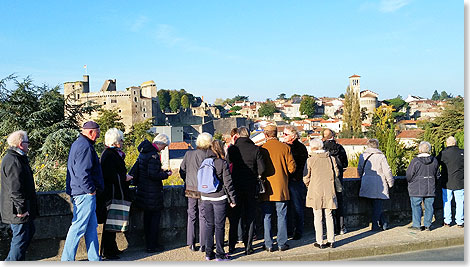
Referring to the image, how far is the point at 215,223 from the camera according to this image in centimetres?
554

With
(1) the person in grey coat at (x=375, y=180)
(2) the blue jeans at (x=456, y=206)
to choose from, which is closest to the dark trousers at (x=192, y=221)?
(1) the person in grey coat at (x=375, y=180)

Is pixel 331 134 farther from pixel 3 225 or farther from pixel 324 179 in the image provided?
pixel 3 225

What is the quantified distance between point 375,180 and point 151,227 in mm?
3471

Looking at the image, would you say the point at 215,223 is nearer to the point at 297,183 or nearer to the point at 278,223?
the point at 278,223

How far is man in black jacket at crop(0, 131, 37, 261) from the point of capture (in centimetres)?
491

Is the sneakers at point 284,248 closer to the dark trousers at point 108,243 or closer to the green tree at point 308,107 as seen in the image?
the dark trousers at point 108,243

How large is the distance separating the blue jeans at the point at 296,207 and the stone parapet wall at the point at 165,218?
0.47m

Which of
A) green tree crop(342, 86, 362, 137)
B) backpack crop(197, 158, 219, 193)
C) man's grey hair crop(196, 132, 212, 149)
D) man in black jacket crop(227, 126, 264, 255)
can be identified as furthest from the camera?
green tree crop(342, 86, 362, 137)

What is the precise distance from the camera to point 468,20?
22.8 ft


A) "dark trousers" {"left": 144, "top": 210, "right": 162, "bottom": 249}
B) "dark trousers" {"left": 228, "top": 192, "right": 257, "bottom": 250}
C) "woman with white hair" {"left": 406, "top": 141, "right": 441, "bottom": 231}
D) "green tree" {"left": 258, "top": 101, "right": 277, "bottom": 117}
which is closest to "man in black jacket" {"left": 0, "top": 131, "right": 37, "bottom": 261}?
"dark trousers" {"left": 144, "top": 210, "right": 162, "bottom": 249}

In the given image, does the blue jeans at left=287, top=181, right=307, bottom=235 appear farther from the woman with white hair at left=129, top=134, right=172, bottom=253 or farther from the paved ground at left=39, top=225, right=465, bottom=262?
the woman with white hair at left=129, top=134, right=172, bottom=253

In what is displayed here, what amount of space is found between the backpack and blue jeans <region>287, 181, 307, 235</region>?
5.03ft

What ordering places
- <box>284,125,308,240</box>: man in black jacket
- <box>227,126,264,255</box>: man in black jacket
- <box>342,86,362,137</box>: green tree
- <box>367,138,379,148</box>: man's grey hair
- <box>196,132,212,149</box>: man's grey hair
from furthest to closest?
<box>342,86,362,137</box>: green tree < <box>367,138,379,148</box>: man's grey hair < <box>284,125,308,240</box>: man in black jacket < <box>227,126,264,255</box>: man in black jacket < <box>196,132,212,149</box>: man's grey hair

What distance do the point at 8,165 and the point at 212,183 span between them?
7.26 ft
